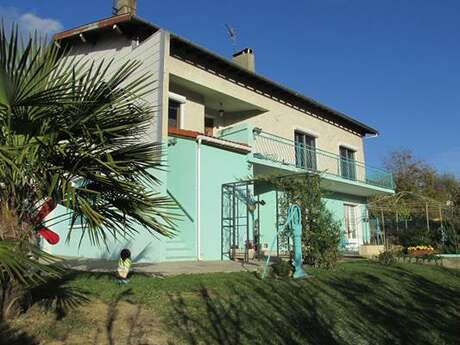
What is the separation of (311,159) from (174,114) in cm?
801

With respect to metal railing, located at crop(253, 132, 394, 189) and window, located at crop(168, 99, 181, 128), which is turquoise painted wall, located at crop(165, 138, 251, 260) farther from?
metal railing, located at crop(253, 132, 394, 189)

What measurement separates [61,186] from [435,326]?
5775 millimetres

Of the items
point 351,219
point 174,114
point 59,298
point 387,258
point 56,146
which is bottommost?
point 59,298

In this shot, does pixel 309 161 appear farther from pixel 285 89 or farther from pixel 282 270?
pixel 282 270

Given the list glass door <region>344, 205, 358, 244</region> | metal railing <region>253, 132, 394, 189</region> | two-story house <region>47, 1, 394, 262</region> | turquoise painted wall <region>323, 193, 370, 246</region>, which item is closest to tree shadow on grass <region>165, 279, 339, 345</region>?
two-story house <region>47, 1, 394, 262</region>

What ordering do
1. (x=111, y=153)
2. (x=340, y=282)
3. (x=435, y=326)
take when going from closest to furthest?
(x=111, y=153), (x=435, y=326), (x=340, y=282)

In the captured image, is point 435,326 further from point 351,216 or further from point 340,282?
point 351,216

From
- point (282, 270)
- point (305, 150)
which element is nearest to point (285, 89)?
point (305, 150)

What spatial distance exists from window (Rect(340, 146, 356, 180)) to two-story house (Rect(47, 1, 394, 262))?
208cm

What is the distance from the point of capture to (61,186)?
4992 millimetres

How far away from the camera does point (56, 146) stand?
5035 millimetres

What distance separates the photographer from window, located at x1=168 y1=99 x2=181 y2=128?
51.1ft

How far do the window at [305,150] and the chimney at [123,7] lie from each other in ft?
29.3

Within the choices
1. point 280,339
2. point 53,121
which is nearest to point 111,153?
point 53,121
